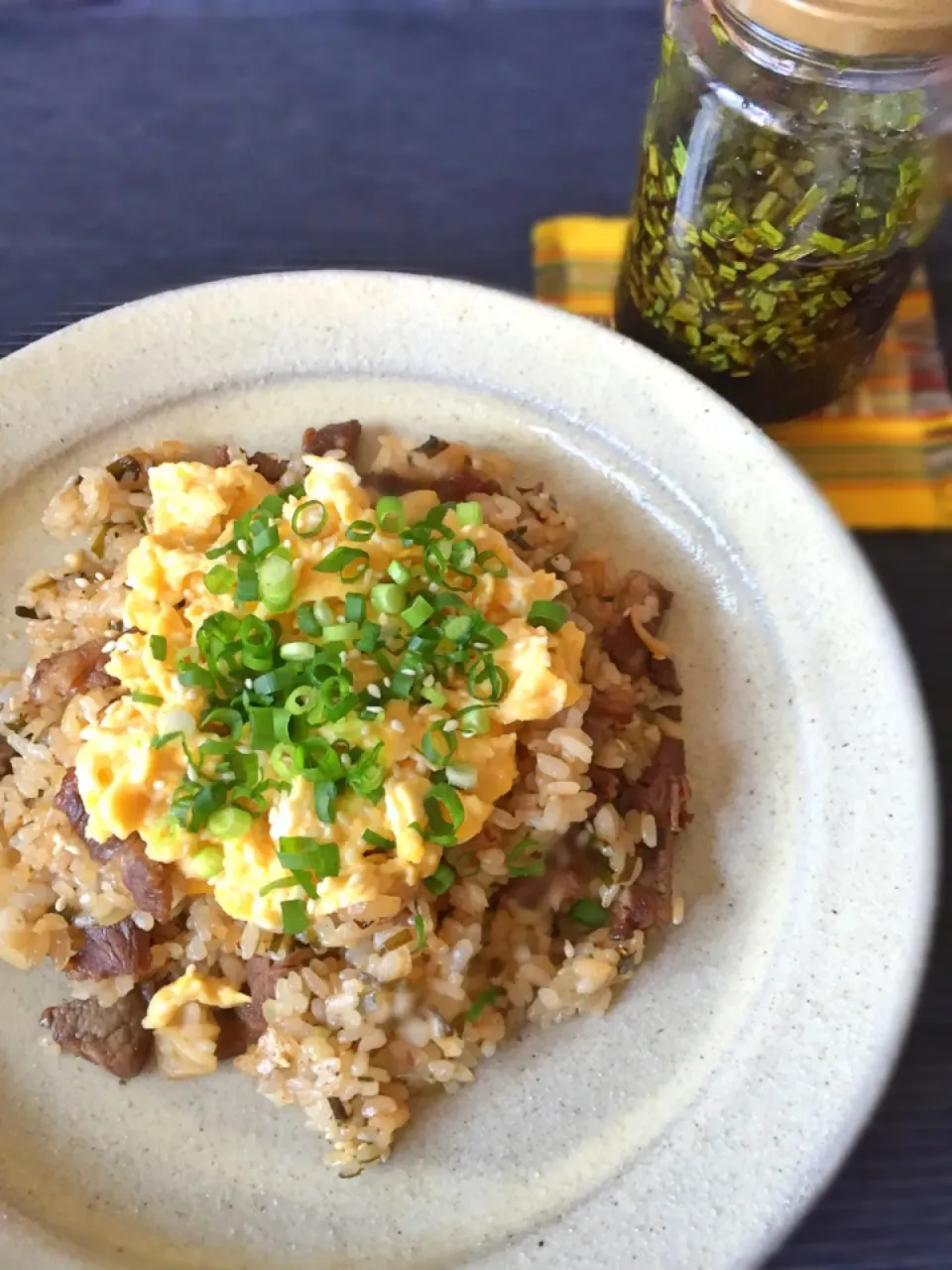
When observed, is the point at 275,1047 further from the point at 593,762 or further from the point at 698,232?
the point at 698,232

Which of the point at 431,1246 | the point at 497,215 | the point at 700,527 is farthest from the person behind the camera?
the point at 497,215

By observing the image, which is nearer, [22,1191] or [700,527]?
[22,1191]

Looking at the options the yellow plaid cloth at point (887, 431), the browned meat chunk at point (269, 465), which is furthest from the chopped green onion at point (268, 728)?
the yellow plaid cloth at point (887, 431)

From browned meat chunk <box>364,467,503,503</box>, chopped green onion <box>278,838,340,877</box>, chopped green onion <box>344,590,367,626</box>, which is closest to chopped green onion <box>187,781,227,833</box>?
chopped green onion <box>278,838,340,877</box>

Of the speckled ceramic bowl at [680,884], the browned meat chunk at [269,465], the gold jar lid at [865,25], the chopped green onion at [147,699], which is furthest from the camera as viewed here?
the browned meat chunk at [269,465]

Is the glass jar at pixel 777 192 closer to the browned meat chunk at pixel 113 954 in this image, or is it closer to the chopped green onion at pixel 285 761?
the chopped green onion at pixel 285 761

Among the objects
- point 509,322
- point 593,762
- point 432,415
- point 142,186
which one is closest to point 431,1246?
point 593,762
